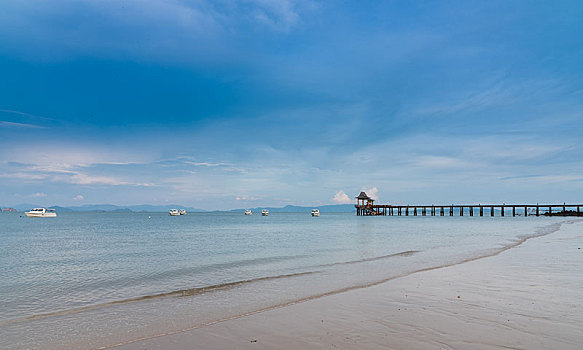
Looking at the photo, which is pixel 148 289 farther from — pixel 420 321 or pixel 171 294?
pixel 420 321

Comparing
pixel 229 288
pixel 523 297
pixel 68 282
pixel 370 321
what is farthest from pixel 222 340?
pixel 68 282

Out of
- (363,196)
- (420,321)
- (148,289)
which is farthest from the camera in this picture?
(363,196)

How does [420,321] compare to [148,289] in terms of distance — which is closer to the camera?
[420,321]

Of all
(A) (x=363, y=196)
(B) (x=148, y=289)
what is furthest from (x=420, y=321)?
(A) (x=363, y=196)

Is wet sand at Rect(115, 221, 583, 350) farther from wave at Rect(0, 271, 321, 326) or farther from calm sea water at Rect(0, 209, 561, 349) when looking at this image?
wave at Rect(0, 271, 321, 326)

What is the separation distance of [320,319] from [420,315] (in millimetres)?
2133

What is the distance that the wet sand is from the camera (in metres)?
5.88

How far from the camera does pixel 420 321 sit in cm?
703

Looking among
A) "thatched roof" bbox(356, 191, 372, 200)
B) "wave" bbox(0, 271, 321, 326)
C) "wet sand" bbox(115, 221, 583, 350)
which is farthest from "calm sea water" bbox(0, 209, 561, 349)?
"thatched roof" bbox(356, 191, 372, 200)

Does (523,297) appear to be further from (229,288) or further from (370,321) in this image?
(229,288)

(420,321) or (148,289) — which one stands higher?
(420,321)

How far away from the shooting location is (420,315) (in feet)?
24.6

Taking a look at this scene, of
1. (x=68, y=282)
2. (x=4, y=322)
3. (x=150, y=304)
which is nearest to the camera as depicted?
(x=4, y=322)

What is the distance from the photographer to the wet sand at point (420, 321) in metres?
5.88
